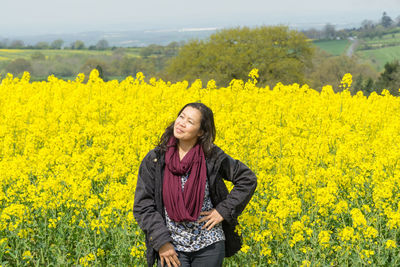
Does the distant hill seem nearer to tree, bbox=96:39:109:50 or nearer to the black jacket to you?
tree, bbox=96:39:109:50

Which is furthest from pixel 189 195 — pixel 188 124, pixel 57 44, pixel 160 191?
pixel 57 44

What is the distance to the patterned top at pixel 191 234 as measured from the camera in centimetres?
333

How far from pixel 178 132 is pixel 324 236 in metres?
1.69

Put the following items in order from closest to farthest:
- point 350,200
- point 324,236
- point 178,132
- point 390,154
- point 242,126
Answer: point 178,132 < point 324,236 < point 350,200 < point 390,154 < point 242,126

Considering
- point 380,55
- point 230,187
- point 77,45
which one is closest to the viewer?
point 230,187

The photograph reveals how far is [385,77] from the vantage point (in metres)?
37.6

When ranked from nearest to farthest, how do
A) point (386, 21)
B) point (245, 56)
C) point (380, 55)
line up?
point (245, 56), point (380, 55), point (386, 21)

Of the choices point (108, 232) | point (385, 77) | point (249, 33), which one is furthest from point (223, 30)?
point (108, 232)

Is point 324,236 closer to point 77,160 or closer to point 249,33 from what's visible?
point 77,160

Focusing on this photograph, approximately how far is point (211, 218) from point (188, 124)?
2.28ft

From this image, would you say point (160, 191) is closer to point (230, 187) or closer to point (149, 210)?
point (149, 210)

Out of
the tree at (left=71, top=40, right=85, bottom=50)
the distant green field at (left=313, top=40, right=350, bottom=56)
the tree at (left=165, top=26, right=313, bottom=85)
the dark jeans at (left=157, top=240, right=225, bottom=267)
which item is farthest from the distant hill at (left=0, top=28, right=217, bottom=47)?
the dark jeans at (left=157, top=240, right=225, bottom=267)

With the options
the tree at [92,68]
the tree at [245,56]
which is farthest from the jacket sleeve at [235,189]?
the tree at [245,56]

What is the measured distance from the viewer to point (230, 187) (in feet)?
16.5
